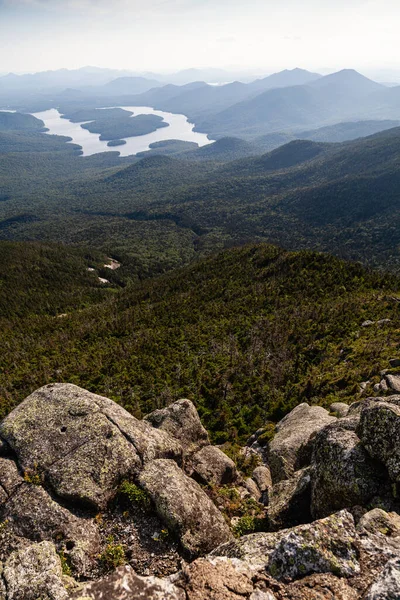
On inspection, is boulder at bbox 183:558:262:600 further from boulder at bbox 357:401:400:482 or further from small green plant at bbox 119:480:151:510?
boulder at bbox 357:401:400:482

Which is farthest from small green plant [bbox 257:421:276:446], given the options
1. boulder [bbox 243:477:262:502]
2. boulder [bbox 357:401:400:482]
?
boulder [bbox 357:401:400:482]

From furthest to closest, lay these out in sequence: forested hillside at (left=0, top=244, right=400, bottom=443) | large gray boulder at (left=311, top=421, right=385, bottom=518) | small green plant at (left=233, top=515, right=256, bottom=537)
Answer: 1. forested hillside at (left=0, top=244, right=400, bottom=443)
2. small green plant at (left=233, top=515, right=256, bottom=537)
3. large gray boulder at (left=311, top=421, right=385, bottom=518)

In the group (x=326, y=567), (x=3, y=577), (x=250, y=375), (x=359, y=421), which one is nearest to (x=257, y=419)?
(x=250, y=375)

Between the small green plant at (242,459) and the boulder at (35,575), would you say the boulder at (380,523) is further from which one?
the small green plant at (242,459)

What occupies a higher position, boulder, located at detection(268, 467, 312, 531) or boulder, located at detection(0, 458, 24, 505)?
boulder, located at detection(0, 458, 24, 505)

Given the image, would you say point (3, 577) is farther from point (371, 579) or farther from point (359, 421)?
point (359, 421)

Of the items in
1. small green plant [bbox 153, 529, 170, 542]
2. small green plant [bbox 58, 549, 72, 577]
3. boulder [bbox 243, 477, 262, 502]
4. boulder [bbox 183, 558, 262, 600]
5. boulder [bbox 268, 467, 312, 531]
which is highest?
→ boulder [bbox 183, 558, 262, 600]

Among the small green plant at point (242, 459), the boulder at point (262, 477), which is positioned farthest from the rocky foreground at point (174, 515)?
the small green plant at point (242, 459)

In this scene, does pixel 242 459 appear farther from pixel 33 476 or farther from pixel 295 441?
pixel 33 476
